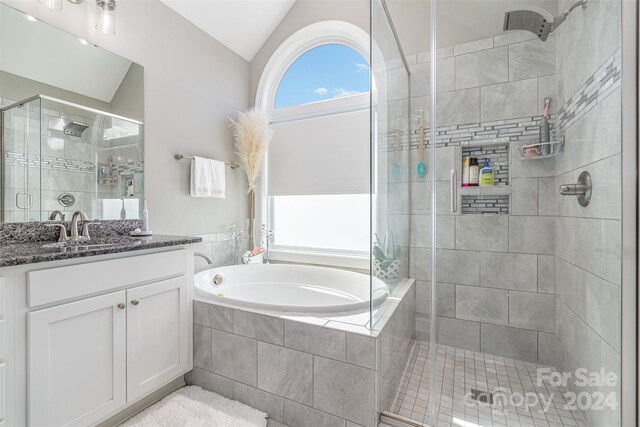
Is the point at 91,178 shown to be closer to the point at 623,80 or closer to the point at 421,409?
the point at 421,409

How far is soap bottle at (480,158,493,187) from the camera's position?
71.9 inches

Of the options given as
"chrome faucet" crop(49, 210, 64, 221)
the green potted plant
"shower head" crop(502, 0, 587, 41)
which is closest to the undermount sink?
"chrome faucet" crop(49, 210, 64, 221)

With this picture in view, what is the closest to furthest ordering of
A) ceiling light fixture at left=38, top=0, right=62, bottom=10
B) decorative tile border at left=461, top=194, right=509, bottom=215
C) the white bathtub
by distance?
ceiling light fixture at left=38, top=0, right=62, bottom=10 < decorative tile border at left=461, top=194, right=509, bottom=215 < the white bathtub

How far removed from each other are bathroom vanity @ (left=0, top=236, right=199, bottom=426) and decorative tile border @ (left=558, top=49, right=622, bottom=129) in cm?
200

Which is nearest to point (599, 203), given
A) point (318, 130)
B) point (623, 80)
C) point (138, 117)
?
point (623, 80)

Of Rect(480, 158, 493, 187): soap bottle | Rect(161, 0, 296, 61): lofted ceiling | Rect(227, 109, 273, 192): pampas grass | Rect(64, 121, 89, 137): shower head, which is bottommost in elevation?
Rect(480, 158, 493, 187): soap bottle

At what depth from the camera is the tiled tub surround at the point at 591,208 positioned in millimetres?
1044

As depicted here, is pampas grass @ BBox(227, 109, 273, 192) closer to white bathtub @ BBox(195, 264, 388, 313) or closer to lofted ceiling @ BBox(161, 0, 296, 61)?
lofted ceiling @ BBox(161, 0, 296, 61)

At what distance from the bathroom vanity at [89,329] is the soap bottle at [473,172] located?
176cm

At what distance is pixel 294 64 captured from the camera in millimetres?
2867

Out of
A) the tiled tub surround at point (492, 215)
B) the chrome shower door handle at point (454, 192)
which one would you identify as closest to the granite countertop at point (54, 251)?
the tiled tub surround at point (492, 215)

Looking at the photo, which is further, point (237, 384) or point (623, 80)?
point (237, 384)

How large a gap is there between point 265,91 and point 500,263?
98.3 inches

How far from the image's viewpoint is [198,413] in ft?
4.80
